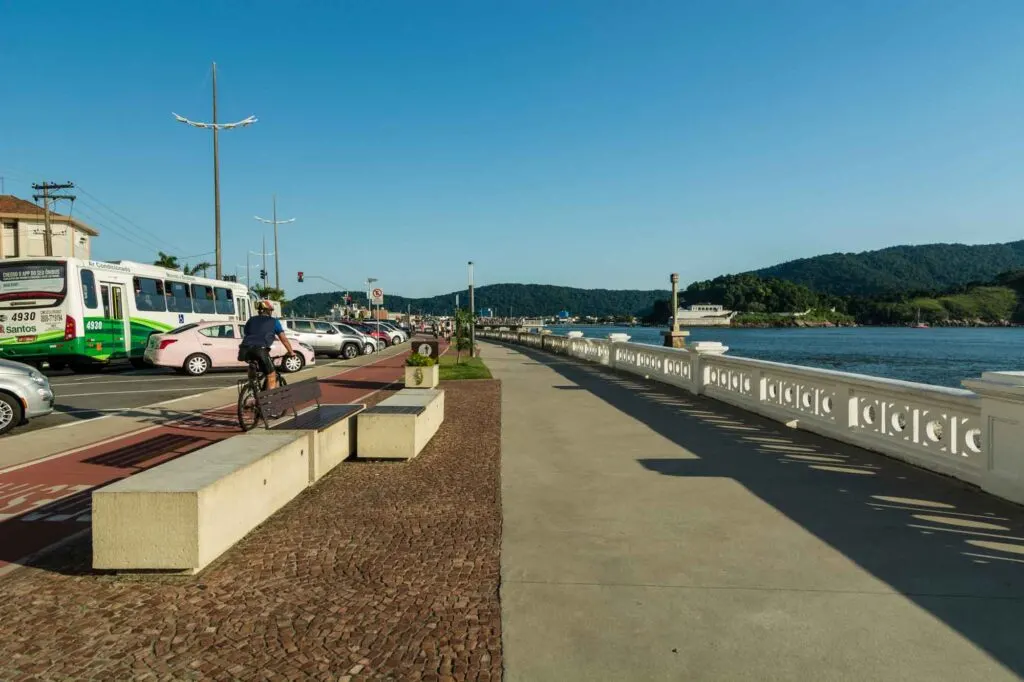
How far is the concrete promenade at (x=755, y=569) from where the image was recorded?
10.3 ft

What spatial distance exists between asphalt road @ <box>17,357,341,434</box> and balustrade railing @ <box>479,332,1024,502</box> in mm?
10861

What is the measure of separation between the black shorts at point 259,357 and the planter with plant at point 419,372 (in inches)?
192

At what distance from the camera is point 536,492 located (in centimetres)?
629

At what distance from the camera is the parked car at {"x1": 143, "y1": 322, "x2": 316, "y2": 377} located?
62.7 feet

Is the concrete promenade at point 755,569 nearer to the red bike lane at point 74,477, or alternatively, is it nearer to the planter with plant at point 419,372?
the red bike lane at point 74,477

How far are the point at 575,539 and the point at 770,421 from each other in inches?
249

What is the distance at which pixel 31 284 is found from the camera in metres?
19.0

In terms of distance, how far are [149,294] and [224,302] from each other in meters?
5.57

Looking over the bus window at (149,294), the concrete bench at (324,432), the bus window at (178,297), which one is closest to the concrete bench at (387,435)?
the concrete bench at (324,432)

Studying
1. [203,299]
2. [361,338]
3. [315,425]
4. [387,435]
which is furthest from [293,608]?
[361,338]

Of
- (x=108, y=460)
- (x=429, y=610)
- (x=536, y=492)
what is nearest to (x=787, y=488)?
(x=536, y=492)

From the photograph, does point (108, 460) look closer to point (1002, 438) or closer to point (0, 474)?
point (0, 474)

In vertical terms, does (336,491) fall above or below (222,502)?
below

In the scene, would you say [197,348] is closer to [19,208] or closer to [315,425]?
[315,425]
